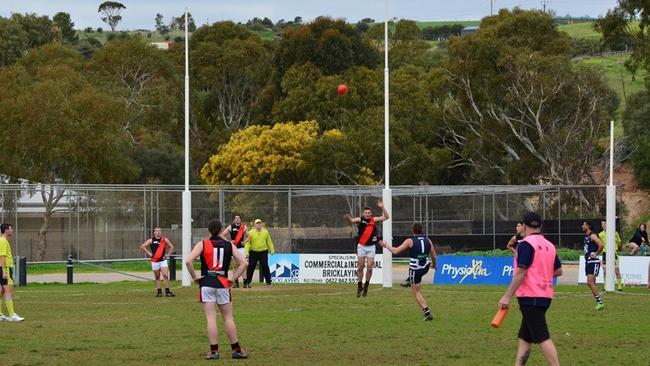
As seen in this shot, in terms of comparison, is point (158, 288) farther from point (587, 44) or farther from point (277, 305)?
point (587, 44)

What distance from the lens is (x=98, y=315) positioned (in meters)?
25.6

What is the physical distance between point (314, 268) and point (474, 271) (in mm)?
5161

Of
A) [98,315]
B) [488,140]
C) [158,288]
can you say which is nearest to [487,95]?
[488,140]

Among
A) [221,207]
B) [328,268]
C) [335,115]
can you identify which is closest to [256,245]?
[328,268]

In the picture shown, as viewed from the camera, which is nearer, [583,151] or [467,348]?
[467,348]

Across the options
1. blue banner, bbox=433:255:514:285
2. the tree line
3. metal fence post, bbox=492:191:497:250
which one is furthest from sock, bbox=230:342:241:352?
the tree line

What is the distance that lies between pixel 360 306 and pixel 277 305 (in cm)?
200

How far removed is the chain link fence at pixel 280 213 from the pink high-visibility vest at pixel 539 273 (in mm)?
36335

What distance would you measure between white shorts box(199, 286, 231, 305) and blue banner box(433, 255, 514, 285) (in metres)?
22.1

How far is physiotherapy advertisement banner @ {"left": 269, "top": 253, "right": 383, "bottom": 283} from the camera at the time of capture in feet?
131

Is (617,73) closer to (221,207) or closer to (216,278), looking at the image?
(221,207)

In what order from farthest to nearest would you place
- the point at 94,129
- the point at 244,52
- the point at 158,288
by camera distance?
the point at 244,52 < the point at 94,129 < the point at 158,288

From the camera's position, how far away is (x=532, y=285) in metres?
13.8

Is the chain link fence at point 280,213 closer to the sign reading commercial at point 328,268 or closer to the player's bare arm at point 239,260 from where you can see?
the sign reading commercial at point 328,268
